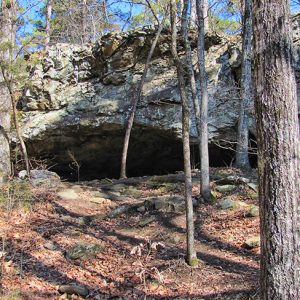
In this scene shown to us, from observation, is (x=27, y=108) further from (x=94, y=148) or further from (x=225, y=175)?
(x=225, y=175)

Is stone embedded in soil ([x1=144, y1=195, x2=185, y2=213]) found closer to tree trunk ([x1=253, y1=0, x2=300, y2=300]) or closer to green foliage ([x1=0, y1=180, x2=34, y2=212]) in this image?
green foliage ([x1=0, y1=180, x2=34, y2=212])

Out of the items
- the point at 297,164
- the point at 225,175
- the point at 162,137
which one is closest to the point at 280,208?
the point at 297,164

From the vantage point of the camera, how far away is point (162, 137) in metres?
14.0

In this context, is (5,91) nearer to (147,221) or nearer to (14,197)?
(14,197)

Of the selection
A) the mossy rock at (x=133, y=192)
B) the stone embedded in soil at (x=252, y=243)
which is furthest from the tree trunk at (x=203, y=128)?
the stone embedded in soil at (x=252, y=243)

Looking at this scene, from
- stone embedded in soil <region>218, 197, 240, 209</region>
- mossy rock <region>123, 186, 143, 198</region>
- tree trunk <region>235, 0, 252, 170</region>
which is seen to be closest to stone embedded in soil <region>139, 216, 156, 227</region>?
stone embedded in soil <region>218, 197, 240, 209</region>

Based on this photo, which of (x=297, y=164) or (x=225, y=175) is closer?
(x=297, y=164)

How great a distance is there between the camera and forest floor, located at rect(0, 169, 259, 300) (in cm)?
530

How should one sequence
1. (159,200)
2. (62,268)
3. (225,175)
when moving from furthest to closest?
(225,175), (159,200), (62,268)

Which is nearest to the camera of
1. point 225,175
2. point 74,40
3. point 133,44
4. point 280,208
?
point 280,208

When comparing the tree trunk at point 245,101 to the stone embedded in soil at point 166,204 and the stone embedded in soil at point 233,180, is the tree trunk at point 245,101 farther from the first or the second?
the stone embedded in soil at point 166,204

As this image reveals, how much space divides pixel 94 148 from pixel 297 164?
1168 centimetres

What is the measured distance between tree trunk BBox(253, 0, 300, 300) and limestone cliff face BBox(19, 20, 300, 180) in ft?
30.4

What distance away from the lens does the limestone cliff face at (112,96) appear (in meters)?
13.3
